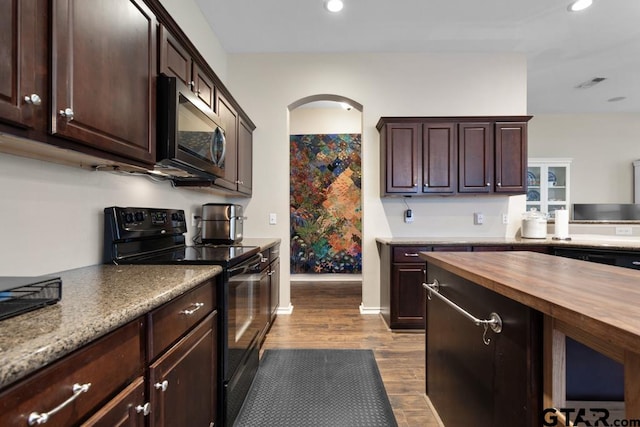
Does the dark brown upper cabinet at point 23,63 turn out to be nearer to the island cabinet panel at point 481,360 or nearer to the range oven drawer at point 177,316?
the range oven drawer at point 177,316

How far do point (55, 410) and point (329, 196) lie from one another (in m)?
4.44

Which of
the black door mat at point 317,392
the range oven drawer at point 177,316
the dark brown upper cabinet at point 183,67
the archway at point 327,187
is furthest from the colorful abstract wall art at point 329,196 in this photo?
the range oven drawer at point 177,316

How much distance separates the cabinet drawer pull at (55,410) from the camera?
55 centimetres

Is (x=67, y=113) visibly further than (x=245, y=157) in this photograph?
No

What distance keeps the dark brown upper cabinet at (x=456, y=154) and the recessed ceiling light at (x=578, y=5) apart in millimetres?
969

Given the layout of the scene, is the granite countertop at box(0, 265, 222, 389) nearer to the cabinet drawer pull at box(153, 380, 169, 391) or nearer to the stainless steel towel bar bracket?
the cabinet drawer pull at box(153, 380, 169, 391)

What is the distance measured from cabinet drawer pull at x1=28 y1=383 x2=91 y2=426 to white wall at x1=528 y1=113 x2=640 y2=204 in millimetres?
7051

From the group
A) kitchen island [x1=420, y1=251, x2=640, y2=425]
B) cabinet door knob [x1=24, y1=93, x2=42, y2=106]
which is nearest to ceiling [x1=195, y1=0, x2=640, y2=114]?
cabinet door knob [x1=24, y1=93, x2=42, y2=106]

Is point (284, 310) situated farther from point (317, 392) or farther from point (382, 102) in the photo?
point (382, 102)


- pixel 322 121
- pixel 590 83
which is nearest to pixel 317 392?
pixel 322 121

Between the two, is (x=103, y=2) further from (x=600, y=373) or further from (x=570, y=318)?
(x=600, y=373)

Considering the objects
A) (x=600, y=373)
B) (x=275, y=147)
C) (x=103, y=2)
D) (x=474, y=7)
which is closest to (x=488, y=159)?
(x=474, y=7)

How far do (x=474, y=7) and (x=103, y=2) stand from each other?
9.77ft

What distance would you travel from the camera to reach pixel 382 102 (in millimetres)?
3539
